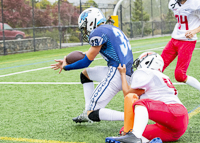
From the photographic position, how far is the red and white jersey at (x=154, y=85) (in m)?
3.20

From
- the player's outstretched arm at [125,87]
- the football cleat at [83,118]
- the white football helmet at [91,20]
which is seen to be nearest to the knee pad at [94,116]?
the football cleat at [83,118]

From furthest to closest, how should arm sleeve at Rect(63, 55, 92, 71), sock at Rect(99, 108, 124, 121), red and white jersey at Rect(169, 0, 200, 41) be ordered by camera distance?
red and white jersey at Rect(169, 0, 200, 41), arm sleeve at Rect(63, 55, 92, 71), sock at Rect(99, 108, 124, 121)

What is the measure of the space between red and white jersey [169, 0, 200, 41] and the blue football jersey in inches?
59.6

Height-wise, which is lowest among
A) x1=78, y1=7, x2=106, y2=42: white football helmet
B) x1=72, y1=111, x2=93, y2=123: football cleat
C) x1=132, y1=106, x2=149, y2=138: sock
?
x1=72, y1=111, x2=93, y2=123: football cleat

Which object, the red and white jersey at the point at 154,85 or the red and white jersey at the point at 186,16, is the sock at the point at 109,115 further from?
the red and white jersey at the point at 186,16

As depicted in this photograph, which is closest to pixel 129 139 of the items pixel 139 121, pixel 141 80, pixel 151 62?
pixel 139 121

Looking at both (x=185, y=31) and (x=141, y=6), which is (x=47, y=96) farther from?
(x=141, y=6)

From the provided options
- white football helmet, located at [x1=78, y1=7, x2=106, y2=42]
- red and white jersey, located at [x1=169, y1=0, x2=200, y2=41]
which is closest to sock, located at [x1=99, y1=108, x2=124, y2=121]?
white football helmet, located at [x1=78, y1=7, x2=106, y2=42]

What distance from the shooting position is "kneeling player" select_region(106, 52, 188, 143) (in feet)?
9.88

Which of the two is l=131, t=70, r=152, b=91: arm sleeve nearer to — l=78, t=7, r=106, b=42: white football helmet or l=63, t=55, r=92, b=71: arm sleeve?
l=63, t=55, r=92, b=71: arm sleeve

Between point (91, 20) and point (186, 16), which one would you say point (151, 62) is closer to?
point (91, 20)

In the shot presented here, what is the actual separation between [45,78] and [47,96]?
6.66 feet

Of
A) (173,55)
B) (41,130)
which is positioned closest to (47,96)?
(41,130)

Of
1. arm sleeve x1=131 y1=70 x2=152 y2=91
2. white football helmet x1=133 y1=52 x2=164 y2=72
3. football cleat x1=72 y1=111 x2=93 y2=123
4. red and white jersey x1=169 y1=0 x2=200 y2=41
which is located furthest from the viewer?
red and white jersey x1=169 y1=0 x2=200 y2=41
